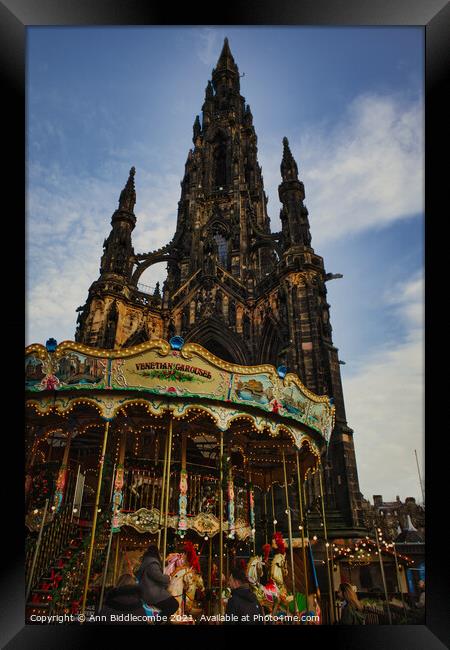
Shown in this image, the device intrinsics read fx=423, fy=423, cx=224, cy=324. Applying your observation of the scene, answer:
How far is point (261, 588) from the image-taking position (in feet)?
30.6

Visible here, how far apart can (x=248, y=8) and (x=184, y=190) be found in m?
30.3

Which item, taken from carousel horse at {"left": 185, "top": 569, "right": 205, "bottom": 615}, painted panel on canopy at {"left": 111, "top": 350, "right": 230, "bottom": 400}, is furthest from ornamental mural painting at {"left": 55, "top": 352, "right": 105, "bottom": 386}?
carousel horse at {"left": 185, "top": 569, "right": 205, "bottom": 615}

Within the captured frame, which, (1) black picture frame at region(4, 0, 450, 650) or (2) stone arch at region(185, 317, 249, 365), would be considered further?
(2) stone arch at region(185, 317, 249, 365)

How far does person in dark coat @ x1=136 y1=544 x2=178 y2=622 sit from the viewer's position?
7.70 metres

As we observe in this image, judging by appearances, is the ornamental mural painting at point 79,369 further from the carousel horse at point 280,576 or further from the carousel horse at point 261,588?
the carousel horse at point 280,576

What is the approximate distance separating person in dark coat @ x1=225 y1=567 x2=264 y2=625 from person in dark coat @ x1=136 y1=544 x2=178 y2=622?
108cm

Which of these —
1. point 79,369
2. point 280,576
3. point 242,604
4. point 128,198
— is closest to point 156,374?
point 79,369

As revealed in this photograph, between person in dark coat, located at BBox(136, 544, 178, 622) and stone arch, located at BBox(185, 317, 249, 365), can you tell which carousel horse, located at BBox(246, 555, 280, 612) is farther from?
stone arch, located at BBox(185, 317, 249, 365)
